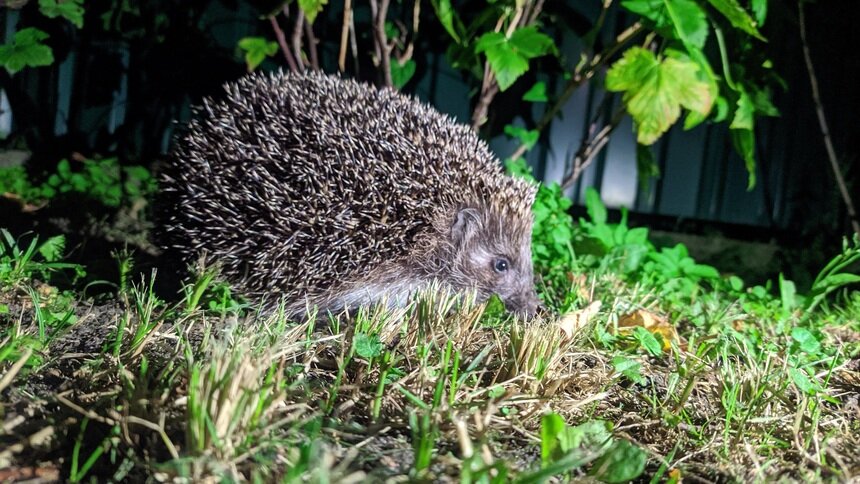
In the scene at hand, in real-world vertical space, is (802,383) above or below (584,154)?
below

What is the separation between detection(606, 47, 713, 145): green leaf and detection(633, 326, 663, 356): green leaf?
1025mm

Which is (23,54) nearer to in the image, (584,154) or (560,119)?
(584,154)

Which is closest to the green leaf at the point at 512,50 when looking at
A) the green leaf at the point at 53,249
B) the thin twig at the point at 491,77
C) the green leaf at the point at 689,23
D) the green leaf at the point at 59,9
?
the thin twig at the point at 491,77

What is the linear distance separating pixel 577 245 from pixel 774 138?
3612 millimetres

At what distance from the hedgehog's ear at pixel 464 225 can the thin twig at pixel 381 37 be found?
5.12 ft

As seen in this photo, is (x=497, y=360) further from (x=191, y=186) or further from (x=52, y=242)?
(x=52, y=242)

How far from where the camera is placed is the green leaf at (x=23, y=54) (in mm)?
4168

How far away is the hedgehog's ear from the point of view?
3.39 m

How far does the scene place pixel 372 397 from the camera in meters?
1.97

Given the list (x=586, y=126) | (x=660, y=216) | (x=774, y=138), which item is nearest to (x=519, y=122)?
(x=586, y=126)

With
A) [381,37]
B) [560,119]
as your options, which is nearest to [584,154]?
[560,119]

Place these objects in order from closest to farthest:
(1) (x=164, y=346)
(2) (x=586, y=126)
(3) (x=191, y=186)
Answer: (1) (x=164, y=346)
(3) (x=191, y=186)
(2) (x=586, y=126)

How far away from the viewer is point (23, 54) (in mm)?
4223

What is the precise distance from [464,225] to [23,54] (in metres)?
3.02
